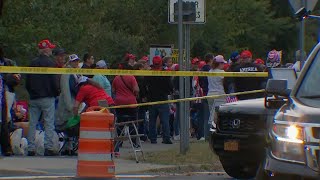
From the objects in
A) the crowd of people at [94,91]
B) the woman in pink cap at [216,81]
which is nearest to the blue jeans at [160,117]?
the crowd of people at [94,91]

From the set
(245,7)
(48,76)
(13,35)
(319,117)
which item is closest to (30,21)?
(13,35)

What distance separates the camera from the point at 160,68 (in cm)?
1894

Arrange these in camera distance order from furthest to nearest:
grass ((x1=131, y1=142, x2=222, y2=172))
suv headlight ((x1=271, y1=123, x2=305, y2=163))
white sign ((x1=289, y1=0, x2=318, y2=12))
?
white sign ((x1=289, y1=0, x2=318, y2=12)), grass ((x1=131, y1=142, x2=222, y2=172)), suv headlight ((x1=271, y1=123, x2=305, y2=163))

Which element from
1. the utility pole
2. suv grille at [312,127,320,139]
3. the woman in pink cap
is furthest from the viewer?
the woman in pink cap

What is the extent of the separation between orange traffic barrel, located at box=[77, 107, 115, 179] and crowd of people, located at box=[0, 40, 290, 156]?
311 cm

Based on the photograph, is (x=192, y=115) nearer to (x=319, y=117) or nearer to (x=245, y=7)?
(x=319, y=117)

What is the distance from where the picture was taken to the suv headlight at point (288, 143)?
7.54 metres

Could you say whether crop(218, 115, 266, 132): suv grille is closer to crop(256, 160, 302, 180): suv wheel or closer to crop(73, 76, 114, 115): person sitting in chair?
crop(73, 76, 114, 115): person sitting in chair

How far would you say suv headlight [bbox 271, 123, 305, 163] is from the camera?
24.7 feet

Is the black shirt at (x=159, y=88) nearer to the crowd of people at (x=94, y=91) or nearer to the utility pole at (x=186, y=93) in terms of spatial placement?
the crowd of people at (x=94, y=91)

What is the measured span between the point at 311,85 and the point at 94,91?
6.68 meters

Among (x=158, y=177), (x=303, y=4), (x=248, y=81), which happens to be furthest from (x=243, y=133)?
(x=248, y=81)

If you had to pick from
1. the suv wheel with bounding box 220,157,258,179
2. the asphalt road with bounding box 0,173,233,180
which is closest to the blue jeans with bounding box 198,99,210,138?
the asphalt road with bounding box 0,173,233,180

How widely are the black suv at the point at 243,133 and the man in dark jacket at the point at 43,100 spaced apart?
3825 millimetres
